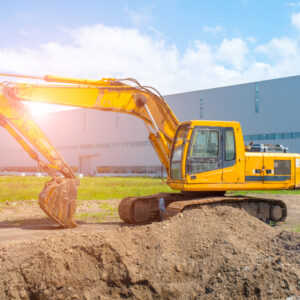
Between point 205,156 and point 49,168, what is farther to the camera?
point 49,168

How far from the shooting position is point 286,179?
1159 cm

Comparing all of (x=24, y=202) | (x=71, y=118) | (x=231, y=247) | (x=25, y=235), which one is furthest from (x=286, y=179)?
(x=71, y=118)

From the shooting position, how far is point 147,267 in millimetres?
6348

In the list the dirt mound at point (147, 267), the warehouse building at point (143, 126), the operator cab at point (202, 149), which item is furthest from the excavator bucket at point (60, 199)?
the warehouse building at point (143, 126)

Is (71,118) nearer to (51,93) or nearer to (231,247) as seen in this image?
(51,93)

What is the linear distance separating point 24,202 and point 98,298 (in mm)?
14584

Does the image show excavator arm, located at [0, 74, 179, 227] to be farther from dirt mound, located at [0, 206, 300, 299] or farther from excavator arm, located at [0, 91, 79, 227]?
dirt mound, located at [0, 206, 300, 299]

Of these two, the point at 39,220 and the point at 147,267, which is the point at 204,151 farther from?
the point at 39,220

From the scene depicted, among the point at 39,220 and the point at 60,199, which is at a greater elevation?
the point at 60,199

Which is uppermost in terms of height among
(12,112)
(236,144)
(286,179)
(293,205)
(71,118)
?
(71,118)

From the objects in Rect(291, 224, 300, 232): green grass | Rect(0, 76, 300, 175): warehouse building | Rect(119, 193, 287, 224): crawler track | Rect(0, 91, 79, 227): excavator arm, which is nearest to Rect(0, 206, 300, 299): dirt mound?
Rect(0, 91, 79, 227): excavator arm

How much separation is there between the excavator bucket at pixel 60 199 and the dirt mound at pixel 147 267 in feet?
12.0

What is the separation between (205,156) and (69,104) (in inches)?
159

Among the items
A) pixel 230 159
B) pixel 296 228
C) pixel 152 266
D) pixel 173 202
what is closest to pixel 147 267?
pixel 152 266
